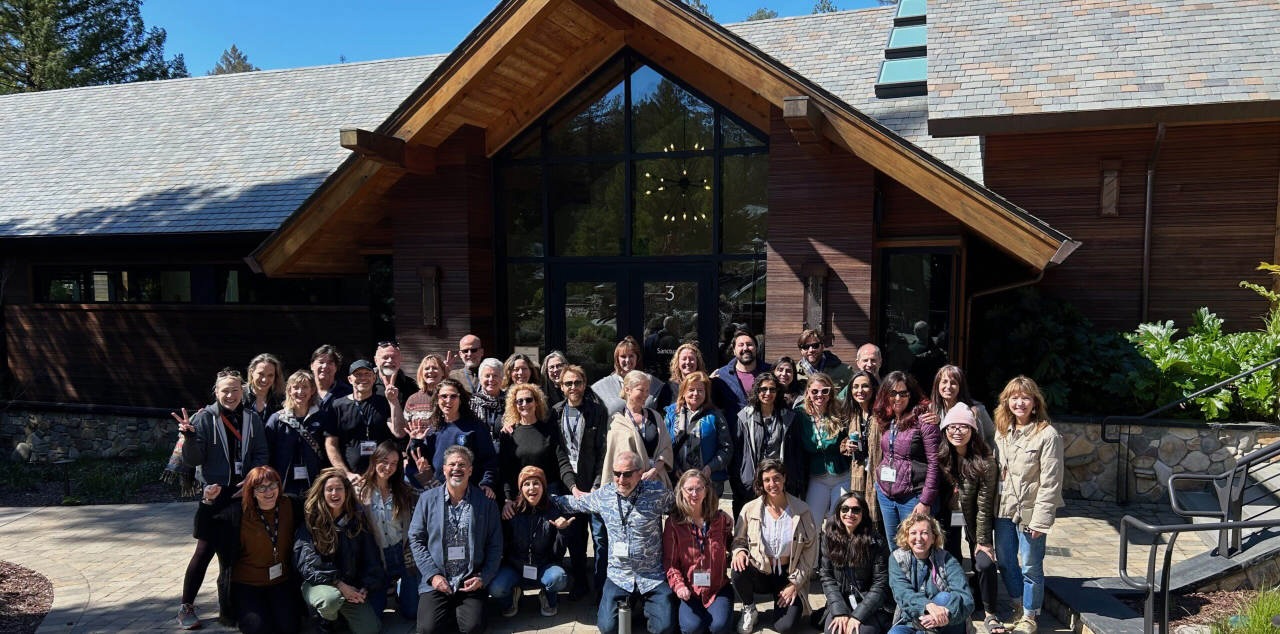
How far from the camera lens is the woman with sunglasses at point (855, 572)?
4.86m

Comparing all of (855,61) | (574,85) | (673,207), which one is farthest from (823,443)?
(855,61)

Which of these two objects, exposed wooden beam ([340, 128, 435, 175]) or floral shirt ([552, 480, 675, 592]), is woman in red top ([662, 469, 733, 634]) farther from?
exposed wooden beam ([340, 128, 435, 175])

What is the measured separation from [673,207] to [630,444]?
158 inches

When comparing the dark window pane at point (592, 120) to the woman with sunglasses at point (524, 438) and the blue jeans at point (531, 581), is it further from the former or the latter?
the blue jeans at point (531, 581)

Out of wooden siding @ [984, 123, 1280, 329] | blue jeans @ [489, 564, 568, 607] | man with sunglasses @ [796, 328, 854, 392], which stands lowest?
blue jeans @ [489, 564, 568, 607]

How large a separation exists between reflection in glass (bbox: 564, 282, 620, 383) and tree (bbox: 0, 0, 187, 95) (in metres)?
27.7

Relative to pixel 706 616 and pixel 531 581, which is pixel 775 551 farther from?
pixel 531 581

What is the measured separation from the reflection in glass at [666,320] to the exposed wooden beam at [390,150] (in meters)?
2.80

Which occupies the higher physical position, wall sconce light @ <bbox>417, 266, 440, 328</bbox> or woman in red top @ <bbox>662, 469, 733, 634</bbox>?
wall sconce light @ <bbox>417, 266, 440, 328</bbox>

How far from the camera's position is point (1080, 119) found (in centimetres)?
812

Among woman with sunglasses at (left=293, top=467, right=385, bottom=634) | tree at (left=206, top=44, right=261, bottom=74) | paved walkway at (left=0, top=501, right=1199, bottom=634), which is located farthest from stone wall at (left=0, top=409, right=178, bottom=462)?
tree at (left=206, top=44, right=261, bottom=74)

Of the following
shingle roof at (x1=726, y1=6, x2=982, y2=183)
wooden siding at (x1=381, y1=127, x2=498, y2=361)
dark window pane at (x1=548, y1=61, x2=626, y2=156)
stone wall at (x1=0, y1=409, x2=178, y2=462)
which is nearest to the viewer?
wooden siding at (x1=381, y1=127, x2=498, y2=361)

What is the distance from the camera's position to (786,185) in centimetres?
787

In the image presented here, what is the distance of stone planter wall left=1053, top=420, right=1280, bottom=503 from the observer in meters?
7.47
